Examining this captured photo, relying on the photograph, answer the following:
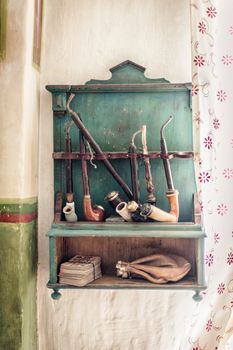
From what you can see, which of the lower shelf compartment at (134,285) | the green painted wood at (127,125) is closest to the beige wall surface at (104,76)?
the green painted wood at (127,125)

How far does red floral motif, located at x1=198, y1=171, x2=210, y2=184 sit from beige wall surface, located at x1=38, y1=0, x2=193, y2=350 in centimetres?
46

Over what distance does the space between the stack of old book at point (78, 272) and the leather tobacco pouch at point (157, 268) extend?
11 centimetres

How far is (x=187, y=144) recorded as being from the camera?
1.97 m

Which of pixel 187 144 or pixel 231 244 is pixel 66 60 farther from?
pixel 231 244

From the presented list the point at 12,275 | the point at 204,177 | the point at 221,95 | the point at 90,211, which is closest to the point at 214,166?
the point at 204,177

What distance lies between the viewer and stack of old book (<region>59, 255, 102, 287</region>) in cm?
181

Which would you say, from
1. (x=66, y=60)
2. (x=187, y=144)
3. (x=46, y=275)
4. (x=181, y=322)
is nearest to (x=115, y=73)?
(x=66, y=60)

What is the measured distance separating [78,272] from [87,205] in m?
0.27

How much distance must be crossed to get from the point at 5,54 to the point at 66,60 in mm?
296

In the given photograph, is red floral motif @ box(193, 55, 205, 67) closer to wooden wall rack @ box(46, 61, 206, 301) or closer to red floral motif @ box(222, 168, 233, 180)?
wooden wall rack @ box(46, 61, 206, 301)

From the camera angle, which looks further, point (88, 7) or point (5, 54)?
point (88, 7)

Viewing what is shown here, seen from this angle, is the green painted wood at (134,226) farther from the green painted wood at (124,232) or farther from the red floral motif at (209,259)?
the red floral motif at (209,259)

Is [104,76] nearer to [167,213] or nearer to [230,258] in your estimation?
[167,213]

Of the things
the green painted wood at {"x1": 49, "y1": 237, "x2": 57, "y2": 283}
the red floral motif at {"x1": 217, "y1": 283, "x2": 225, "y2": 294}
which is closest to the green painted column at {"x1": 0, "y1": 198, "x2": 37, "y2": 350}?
the green painted wood at {"x1": 49, "y1": 237, "x2": 57, "y2": 283}
